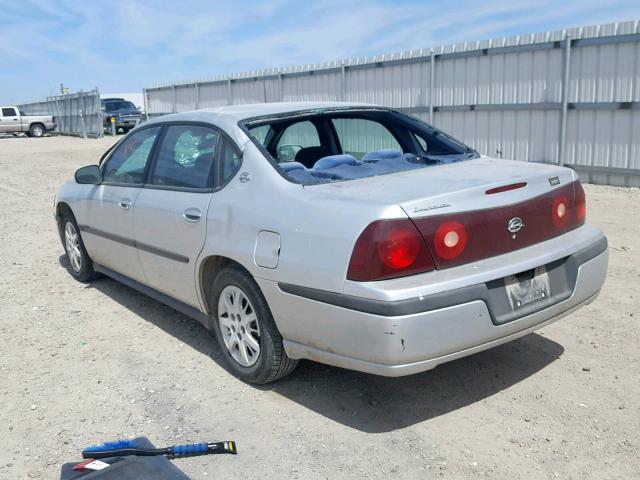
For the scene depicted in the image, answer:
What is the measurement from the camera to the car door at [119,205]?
4754 millimetres

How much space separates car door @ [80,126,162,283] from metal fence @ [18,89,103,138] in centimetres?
2717

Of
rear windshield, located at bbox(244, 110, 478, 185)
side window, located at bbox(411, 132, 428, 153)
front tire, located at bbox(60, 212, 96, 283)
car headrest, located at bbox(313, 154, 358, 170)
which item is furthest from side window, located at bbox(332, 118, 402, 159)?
front tire, located at bbox(60, 212, 96, 283)

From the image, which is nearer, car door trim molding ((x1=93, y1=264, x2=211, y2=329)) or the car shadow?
the car shadow

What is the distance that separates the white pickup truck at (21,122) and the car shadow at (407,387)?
1405 inches

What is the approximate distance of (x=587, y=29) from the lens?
10.2 meters

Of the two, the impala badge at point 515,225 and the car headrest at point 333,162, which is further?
the car headrest at point 333,162

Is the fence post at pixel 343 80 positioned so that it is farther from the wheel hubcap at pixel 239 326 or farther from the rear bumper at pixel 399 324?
the rear bumper at pixel 399 324

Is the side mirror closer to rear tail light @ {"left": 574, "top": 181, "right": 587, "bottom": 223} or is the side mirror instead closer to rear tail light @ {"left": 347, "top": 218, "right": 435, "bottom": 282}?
rear tail light @ {"left": 347, "top": 218, "right": 435, "bottom": 282}

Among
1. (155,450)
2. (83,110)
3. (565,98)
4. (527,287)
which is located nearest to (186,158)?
(155,450)

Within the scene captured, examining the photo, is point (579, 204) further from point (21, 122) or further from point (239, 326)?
point (21, 122)

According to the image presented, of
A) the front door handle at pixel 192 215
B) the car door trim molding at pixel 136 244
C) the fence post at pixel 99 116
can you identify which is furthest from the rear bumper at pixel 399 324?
the fence post at pixel 99 116

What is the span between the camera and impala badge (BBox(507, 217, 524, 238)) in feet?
10.8

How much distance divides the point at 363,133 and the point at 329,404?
2.28m

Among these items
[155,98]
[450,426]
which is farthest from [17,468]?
[155,98]
